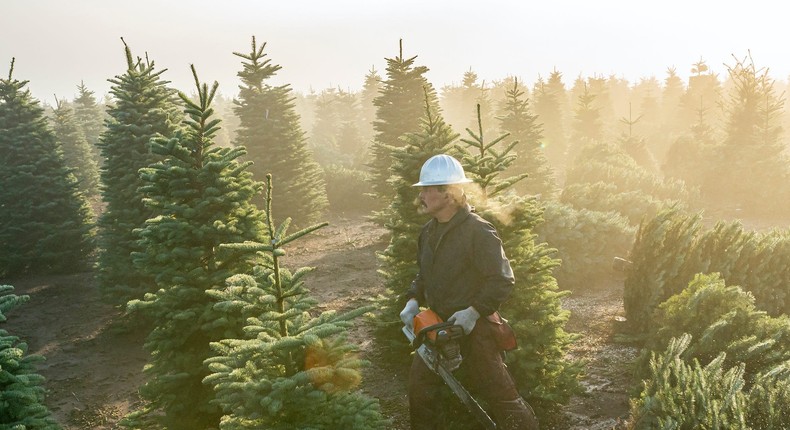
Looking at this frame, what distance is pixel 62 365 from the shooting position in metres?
10.1

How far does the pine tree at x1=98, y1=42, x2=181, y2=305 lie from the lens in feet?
40.0

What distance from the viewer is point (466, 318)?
4.19 meters

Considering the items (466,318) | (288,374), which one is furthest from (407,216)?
(288,374)

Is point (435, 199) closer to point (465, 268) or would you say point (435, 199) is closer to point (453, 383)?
point (465, 268)

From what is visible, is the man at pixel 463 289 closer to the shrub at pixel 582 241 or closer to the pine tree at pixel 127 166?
the shrub at pixel 582 241

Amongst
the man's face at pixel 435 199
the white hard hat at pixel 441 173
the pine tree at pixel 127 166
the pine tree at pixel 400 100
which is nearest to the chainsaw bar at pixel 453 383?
the man's face at pixel 435 199

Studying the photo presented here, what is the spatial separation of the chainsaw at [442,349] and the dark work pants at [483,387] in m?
0.15

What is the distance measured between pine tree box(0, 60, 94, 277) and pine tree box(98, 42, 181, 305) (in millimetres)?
4837

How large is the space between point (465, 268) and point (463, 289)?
0.68 feet

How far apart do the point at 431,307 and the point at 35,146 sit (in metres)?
18.9

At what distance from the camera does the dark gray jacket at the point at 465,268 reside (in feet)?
13.9

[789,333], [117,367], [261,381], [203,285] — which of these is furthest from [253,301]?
[117,367]

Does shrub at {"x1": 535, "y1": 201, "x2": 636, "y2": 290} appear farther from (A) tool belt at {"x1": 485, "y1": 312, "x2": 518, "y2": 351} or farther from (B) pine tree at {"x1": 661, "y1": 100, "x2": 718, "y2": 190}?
(B) pine tree at {"x1": 661, "y1": 100, "x2": 718, "y2": 190}

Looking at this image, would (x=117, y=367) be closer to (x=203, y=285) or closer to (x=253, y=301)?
(x=203, y=285)
